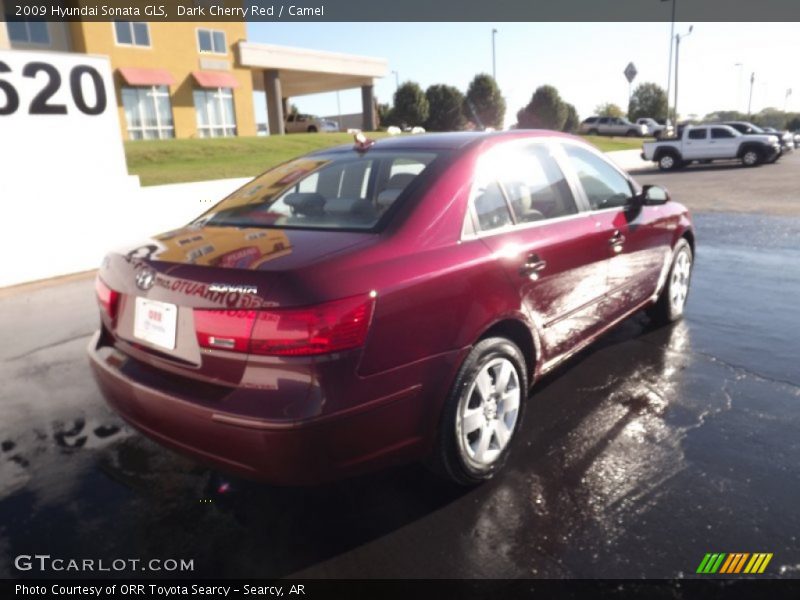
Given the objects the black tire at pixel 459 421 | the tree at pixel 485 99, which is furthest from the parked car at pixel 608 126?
the black tire at pixel 459 421

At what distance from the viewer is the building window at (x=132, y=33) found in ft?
96.5

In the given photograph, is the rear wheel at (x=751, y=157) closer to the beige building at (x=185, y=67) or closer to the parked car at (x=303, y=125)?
the beige building at (x=185, y=67)

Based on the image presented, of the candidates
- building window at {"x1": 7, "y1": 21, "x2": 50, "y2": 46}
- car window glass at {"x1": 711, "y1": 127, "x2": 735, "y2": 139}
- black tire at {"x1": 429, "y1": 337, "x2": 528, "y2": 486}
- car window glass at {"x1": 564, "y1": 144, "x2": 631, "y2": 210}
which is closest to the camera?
black tire at {"x1": 429, "y1": 337, "x2": 528, "y2": 486}

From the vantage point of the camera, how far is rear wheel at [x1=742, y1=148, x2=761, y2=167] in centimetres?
2405

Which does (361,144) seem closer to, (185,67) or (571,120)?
(185,67)

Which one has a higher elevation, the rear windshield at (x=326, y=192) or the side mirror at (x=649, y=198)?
the rear windshield at (x=326, y=192)

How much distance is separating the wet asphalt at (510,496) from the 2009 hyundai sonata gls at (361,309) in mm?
321

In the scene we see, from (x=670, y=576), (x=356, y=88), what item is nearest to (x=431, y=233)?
(x=670, y=576)

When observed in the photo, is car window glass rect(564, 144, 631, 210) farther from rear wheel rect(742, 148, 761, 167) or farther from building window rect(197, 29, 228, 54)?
building window rect(197, 29, 228, 54)

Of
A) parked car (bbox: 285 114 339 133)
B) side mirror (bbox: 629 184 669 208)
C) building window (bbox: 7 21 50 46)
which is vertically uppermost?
building window (bbox: 7 21 50 46)

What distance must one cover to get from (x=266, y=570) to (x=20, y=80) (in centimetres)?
807

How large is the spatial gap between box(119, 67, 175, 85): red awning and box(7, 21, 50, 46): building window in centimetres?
336

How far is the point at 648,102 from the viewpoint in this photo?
2822 inches

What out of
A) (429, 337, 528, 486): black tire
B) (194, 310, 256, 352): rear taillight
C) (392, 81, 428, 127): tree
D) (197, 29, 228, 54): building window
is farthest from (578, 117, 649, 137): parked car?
(194, 310, 256, 352): rear taillight
